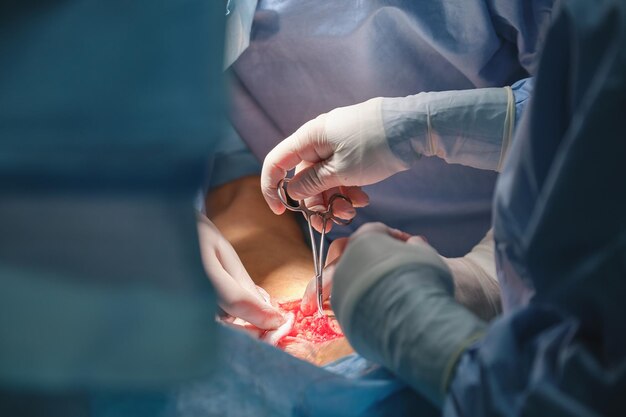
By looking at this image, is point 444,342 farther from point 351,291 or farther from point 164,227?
point 164,227

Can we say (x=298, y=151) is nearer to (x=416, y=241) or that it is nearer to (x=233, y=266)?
(x=233, y=266)

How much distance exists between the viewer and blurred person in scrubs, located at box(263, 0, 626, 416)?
56 centimetres

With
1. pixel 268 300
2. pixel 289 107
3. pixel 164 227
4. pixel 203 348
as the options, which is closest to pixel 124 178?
pixel 164 227

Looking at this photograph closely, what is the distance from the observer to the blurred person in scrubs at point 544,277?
22.1 inches

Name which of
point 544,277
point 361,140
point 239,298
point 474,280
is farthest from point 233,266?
point 544,277

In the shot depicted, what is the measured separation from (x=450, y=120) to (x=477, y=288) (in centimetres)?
34

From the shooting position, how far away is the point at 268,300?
1.38 m

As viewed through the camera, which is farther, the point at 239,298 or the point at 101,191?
the point at 239,298

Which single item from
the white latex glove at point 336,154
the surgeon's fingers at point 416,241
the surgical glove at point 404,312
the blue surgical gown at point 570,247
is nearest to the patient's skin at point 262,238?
the white latex glove at point 336,154

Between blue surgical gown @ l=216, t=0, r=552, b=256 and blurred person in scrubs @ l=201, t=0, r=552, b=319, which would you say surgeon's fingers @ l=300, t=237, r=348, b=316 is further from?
blue surgical gown @ l=216, t=0, r=552, b=256

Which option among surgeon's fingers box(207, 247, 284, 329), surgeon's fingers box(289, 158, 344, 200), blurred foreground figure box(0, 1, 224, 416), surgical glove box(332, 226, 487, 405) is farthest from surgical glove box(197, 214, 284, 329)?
blurred foreground figure box(0, 1, 224, 416)

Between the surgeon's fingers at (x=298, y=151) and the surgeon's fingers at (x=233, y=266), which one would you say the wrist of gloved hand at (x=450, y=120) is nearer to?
the surgeon's fingers at (x=298, y=151)

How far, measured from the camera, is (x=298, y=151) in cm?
131

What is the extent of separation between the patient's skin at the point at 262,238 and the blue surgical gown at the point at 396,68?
0.43 ft
